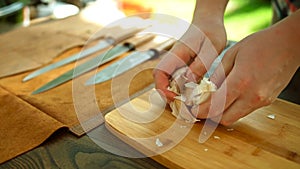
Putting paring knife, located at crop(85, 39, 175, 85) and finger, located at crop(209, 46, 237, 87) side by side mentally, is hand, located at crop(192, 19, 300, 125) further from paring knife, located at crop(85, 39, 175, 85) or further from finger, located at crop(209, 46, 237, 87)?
paring knife, located at crop(85, 39, 175, 85)

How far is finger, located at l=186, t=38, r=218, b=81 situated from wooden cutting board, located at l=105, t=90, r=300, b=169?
94 mm

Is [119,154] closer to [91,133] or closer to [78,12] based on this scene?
[91,133]

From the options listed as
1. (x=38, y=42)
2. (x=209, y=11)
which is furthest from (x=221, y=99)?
(x=38, y=42)

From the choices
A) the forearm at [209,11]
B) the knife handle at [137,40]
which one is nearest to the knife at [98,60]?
the knife handle at [137,40]

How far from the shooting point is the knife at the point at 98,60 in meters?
0.81

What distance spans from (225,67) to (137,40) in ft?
1.25

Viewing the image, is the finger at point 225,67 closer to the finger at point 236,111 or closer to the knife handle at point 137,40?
the finger at point 236,111

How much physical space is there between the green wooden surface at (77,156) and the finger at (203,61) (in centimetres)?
20

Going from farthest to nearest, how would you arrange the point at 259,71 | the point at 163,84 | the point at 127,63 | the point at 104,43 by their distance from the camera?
the point at 104,43
the point at 127,63
the point at 163,84
the point at 259,71

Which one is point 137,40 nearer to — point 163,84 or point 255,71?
point 163,84

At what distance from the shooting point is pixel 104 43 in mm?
976

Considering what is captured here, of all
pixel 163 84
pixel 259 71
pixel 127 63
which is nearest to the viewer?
pixel 259 71

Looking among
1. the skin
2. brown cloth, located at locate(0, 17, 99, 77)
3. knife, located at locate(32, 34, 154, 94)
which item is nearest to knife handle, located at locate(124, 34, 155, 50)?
knife, located at locate(32, 34, 154, 94)

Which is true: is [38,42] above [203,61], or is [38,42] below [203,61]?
below
